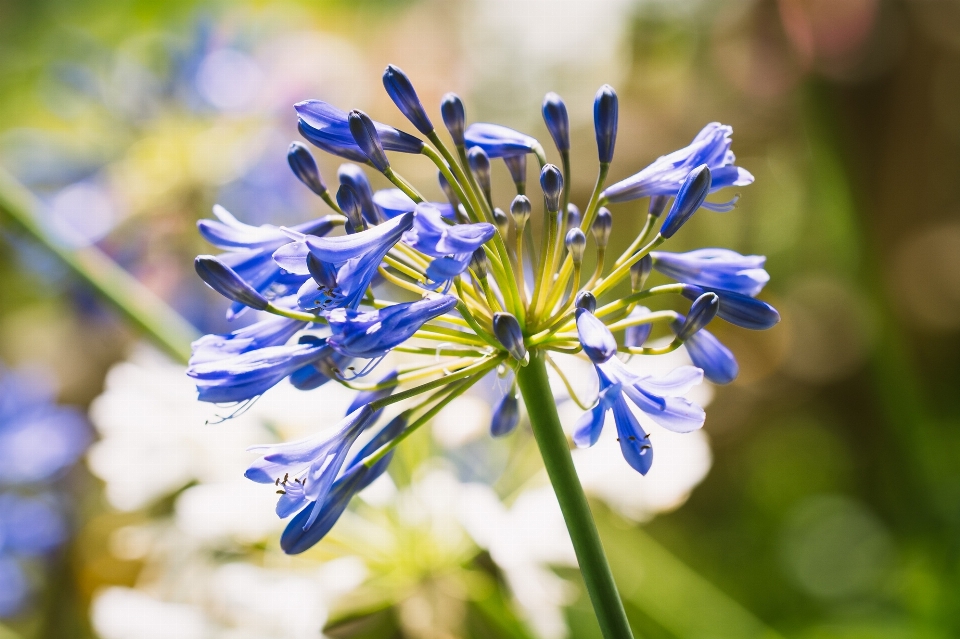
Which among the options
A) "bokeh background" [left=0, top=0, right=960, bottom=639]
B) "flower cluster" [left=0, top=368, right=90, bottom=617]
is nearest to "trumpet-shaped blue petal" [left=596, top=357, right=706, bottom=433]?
"bokeh background" [left=0, top=0, right=960, bottom=639]

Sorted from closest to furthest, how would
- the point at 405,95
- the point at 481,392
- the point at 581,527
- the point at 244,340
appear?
1. the point at 581,527
2. the point at 244,340
3. the point at 405,95
4. the point at 481,392

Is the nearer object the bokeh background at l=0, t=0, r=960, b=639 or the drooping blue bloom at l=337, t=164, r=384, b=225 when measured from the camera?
the drooping blue bloom at l=337, t=164, r=384, b=225

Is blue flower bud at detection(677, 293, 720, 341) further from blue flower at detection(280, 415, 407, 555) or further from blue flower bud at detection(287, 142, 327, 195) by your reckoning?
blue flower bud at detection(287, 142, 327, 195)

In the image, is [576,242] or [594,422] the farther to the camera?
[576,242]

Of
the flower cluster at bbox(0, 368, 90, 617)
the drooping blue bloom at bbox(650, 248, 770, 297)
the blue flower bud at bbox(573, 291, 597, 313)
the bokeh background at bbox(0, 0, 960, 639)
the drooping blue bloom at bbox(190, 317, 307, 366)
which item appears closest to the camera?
the blue flower bud at bbox(573, 291, 597, 313)

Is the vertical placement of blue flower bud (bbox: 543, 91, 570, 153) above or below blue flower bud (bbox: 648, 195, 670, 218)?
above

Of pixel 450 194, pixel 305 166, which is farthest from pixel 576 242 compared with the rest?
pixel 305 166

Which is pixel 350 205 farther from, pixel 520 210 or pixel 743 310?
pixel 743 310
